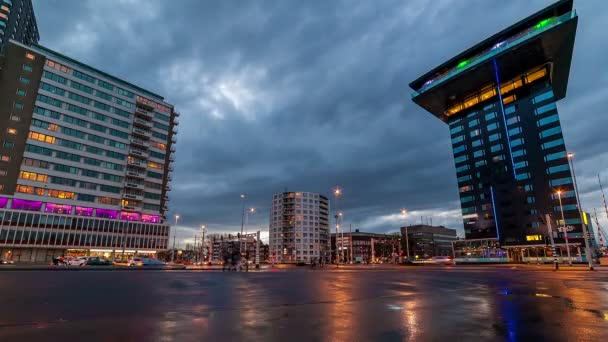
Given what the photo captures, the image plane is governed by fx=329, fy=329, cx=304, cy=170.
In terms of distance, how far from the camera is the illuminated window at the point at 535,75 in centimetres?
10256

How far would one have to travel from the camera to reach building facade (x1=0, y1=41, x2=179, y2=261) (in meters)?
77.4

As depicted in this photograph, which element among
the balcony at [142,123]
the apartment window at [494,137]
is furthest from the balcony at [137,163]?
the apartment window at [494,137]

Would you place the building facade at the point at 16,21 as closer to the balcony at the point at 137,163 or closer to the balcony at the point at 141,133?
the balcony at the point at 141,133

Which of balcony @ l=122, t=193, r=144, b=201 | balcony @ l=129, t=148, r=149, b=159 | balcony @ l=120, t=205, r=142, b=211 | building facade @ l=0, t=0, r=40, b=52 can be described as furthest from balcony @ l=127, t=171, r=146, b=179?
building facade @ l=0, t=0, r=40, b=52

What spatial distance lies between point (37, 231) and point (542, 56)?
144 metres

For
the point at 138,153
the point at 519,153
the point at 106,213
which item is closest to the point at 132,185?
the point at 138,153

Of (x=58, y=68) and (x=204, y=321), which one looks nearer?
(x=204, y=321)

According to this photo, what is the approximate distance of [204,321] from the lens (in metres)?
7.32

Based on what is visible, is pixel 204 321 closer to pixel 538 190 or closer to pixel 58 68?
pixel 58 68

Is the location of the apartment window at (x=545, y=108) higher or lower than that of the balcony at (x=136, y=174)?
higher

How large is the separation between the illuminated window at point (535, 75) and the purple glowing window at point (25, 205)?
143023mm

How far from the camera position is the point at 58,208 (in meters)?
81.9

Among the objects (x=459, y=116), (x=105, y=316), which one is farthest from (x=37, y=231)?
(x=459, y=116)

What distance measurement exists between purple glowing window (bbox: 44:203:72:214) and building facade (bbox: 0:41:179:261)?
22cm
